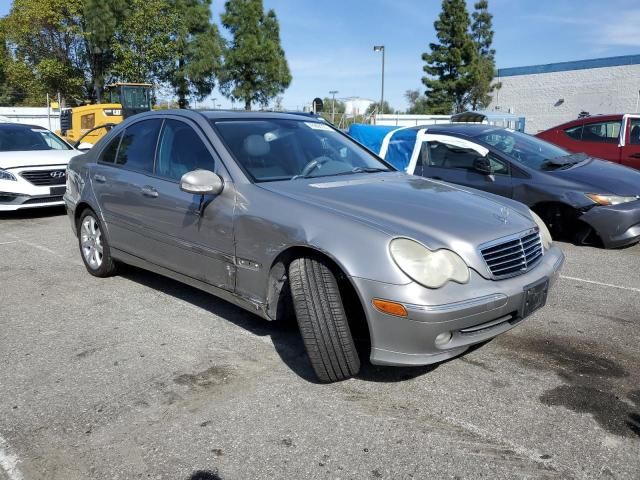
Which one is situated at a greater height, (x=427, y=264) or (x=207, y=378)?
(x=427, y=264)

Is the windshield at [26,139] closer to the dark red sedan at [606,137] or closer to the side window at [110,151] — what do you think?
the side window at [110,151]

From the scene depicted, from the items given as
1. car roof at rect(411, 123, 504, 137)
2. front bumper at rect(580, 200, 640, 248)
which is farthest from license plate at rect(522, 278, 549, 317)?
car roof at rect(411, 123, 504, 137)

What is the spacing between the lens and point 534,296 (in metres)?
3.12

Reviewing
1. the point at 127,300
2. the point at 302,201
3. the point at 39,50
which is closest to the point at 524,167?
the point at 302,201

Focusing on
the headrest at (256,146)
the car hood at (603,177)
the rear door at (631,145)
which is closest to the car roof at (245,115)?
the headrest at (256,146)

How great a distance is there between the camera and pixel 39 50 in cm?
3422

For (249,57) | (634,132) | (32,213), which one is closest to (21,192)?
(32,213)

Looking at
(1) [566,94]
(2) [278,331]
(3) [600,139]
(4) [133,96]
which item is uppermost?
(1) [566,94]

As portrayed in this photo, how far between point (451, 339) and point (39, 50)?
37926 mm

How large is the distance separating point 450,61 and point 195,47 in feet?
56.5

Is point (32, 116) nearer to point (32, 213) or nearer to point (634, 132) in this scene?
point (32, 213)

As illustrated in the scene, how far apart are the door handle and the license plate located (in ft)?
8.69

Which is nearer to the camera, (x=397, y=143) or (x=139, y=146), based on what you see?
(x=139, y=146)

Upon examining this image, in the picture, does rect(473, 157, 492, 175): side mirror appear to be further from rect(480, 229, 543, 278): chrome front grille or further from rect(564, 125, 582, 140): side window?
rect(564, 125, 582, 140): side window
